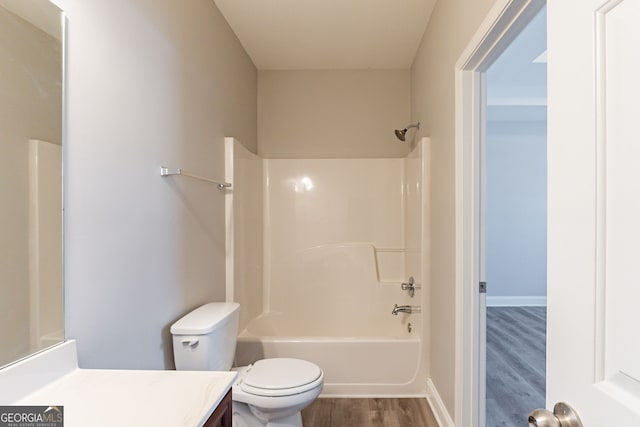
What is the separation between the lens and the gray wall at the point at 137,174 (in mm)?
1092

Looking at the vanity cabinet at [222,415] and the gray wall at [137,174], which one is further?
the gray wall at [137,174]

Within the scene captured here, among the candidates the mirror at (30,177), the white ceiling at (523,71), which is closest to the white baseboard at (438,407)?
the mirror at (30,177)

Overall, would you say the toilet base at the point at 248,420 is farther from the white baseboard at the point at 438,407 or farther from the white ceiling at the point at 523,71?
the white ceiling at the point at 523,71

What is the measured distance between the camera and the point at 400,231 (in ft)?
10.6

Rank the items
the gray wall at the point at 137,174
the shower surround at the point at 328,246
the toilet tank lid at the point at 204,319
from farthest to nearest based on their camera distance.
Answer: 1. the shower surround at the point at 328,246
2. the toilet tank lid at the point at 204,319
3. the gray wall at the point at 137,174

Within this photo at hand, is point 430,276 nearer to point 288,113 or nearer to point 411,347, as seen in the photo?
point 411,347

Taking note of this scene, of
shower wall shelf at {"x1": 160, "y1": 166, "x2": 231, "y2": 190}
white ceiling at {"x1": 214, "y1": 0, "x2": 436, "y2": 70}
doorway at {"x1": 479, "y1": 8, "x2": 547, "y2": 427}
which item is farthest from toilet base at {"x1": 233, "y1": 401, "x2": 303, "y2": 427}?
doorway at {"x1": 479, "y1": 8, "x2": 547, "y2": 427}

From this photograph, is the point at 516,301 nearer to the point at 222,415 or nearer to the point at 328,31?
the point at 328,31
